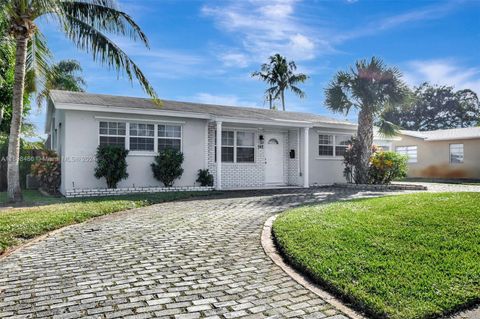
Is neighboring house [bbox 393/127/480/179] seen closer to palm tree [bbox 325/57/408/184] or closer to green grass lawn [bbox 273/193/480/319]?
palm tree [bbox 325/57/408/184]

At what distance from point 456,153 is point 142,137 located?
68.1 ft

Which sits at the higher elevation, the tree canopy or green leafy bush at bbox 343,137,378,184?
the tree canopy

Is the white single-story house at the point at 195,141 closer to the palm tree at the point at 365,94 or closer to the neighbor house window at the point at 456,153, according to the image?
the palm tree at the point at 365,94

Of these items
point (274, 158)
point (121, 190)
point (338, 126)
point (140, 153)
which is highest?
point (338, 126)

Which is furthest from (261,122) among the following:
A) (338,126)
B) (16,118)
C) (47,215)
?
(47,215)

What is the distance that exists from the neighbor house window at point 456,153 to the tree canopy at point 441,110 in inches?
900

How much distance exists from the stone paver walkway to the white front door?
9858 mm

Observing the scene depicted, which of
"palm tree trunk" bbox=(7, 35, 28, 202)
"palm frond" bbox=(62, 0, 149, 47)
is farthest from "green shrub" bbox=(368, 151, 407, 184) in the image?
"palm tree trunk" bbox=(7, 35, 28, 202)

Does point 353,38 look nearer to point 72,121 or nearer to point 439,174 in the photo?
point 72,121

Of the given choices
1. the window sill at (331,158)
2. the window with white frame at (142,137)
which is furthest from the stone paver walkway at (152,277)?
the window sill at (331,158)

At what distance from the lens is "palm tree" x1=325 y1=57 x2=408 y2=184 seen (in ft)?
52.9

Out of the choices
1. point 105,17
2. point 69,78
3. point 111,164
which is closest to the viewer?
point 105,17

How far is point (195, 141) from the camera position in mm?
15203

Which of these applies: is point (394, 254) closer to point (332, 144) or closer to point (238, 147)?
point (238, 147)
